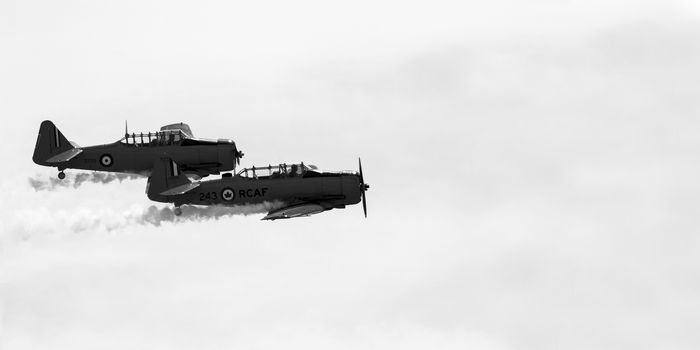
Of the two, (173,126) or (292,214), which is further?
(173,126)

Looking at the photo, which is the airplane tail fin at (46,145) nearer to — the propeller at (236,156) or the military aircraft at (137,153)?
the military aircraft at (137,153)

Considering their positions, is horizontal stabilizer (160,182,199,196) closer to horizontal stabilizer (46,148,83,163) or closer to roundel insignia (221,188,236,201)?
roundel insignia (221,188,236,201)

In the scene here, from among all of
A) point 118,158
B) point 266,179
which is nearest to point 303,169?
point 266,179

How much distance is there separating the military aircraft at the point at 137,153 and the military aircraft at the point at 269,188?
317cm

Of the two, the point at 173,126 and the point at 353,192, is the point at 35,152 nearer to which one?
the point at 173,126

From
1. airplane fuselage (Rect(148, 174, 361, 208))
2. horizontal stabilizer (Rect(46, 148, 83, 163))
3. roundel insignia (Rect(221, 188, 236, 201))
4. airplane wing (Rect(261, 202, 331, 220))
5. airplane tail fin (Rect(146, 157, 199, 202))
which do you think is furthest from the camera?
horizontal stabilizer (Rect(46, 148, 83, 163))

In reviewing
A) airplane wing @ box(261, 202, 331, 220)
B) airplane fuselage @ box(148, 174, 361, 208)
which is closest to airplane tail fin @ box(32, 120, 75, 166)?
airplane fuselage @ box(148, 174, 361, 208)

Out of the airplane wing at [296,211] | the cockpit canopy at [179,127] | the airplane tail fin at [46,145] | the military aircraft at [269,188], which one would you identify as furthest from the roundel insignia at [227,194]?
the airplane tail fin at [46,145]

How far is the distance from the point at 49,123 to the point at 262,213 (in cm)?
1179

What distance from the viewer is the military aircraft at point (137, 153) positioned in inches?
Answer: 4496

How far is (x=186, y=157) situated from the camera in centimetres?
11400

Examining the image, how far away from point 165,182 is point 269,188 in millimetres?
4972

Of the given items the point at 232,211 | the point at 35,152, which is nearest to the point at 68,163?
the point at 35,152

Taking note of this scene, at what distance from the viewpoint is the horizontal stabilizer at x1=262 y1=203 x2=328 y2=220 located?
356ft
